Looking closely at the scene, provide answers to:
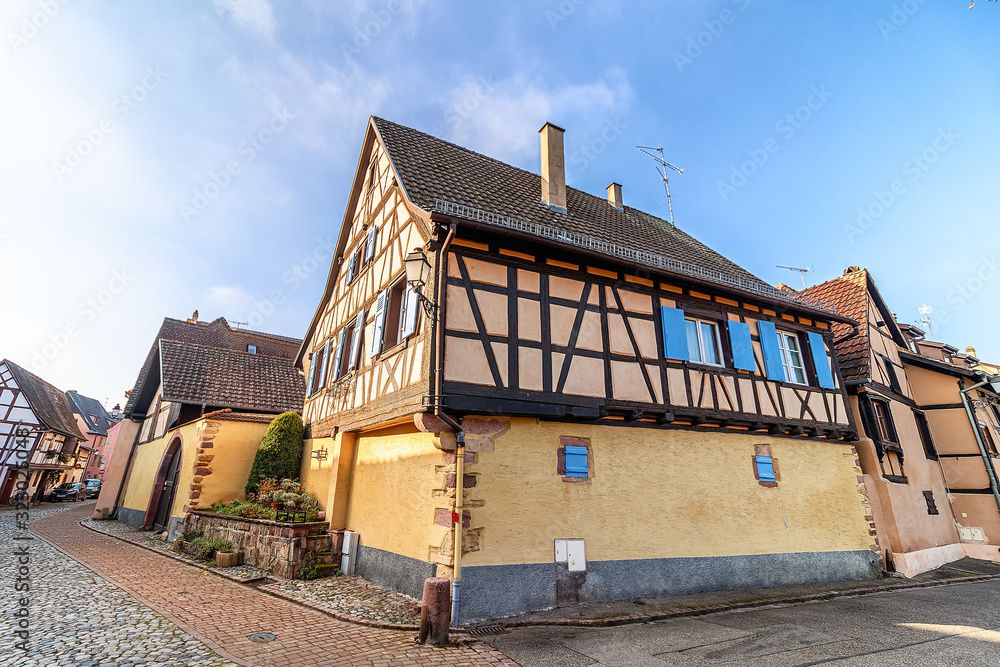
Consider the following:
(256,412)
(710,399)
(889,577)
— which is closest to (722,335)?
(710,399)

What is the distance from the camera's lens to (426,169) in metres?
10.5

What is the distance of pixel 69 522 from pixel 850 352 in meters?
27.9

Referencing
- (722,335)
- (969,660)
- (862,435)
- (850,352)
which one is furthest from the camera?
(850,352)

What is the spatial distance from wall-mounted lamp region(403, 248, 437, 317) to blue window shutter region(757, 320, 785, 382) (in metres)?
7.55

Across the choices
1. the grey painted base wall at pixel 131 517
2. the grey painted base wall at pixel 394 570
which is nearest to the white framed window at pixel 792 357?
the grey painted base wall at pixel 394 570

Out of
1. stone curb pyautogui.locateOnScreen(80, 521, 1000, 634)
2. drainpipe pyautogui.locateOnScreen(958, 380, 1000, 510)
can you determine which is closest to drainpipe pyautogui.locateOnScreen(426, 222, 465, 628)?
stone curb pyautogui.locateOnScreen(80, 521, 1000, 634)

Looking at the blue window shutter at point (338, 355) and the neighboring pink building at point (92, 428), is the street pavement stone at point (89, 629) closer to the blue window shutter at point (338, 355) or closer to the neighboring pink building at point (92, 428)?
the blue window shutter at point (338, 355)

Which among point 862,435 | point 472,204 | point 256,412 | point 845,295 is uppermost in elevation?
point 845,295

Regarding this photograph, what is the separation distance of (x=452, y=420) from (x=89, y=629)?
4972mm

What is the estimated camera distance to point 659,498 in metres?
8.43

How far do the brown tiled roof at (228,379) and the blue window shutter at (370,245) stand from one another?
25.3 ft

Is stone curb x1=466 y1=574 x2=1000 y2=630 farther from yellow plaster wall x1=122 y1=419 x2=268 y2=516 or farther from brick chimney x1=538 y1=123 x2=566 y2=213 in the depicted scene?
yellow plaster wall x1=122 y1=419 x2=268 y2=516

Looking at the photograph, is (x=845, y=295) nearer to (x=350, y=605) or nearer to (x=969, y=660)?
(x=969, y=660)

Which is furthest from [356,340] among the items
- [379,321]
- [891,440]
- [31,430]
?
[31,430]
